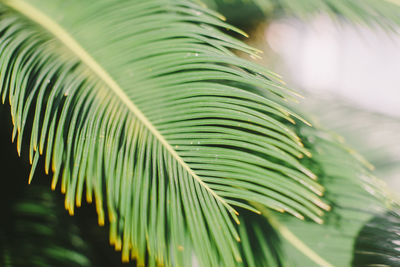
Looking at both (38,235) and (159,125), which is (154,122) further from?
(38,235)

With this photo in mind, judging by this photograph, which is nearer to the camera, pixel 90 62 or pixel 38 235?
pixel 90 62

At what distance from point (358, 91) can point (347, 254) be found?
1244mm

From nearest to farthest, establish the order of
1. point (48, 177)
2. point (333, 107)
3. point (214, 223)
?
point (214, 223) < point (48, 177) < point (333, 107)

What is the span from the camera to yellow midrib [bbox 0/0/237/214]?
0.73 m

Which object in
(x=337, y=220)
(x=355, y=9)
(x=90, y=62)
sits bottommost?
(x=337, y=220)

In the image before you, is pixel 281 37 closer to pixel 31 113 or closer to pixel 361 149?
pixel 361 149

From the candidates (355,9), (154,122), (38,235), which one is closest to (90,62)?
(154,122)

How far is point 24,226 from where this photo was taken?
3.54 feet

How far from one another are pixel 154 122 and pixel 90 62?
0.70 feet

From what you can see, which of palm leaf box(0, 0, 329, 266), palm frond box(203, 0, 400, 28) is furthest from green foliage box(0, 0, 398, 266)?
palm frond box(203, 0, 400, 28)

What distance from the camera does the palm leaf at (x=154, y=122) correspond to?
0.69m

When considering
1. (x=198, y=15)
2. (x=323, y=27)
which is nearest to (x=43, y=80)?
(x=198, y=15)

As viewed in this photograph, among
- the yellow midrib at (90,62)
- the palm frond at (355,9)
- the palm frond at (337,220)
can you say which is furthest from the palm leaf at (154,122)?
the palm frond at (355,9)

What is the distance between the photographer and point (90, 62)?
2.69ft
